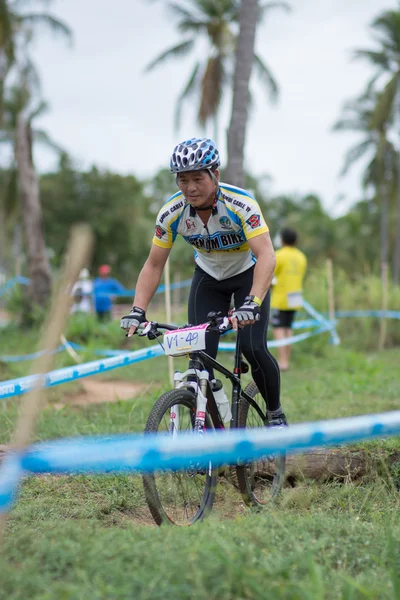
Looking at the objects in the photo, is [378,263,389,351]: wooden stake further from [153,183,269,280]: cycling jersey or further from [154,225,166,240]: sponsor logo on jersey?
[154,225,166,240]: sponsor logo on jersey

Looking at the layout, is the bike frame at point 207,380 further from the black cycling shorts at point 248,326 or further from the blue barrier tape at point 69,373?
the blue barrier tape at point 69,373

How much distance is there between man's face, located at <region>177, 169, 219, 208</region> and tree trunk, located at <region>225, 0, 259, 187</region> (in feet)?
23.1

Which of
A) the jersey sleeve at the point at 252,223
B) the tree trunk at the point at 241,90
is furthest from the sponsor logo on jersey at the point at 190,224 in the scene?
the tree trunk at the point at 241,90

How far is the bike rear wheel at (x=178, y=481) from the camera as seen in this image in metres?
2.98

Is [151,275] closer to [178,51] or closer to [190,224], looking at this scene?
[190,224]

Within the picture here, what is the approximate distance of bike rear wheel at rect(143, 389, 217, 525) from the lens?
2984 mm

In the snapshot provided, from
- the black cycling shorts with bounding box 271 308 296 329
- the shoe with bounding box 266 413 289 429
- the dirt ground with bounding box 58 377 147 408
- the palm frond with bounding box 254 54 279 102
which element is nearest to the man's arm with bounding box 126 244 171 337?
the shoe with bounding box 266 413 289 429

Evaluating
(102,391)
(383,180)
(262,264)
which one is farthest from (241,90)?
(383,180)

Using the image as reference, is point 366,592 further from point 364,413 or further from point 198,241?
point 364,413

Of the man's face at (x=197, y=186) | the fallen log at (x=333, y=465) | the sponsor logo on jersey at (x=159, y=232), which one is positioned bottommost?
the fallen log at (x=333, y=465)

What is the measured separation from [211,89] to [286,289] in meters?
19.7

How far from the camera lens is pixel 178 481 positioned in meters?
3.23

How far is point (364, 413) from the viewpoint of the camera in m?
5.88

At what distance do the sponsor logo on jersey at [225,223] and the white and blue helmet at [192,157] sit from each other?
0.31 m
